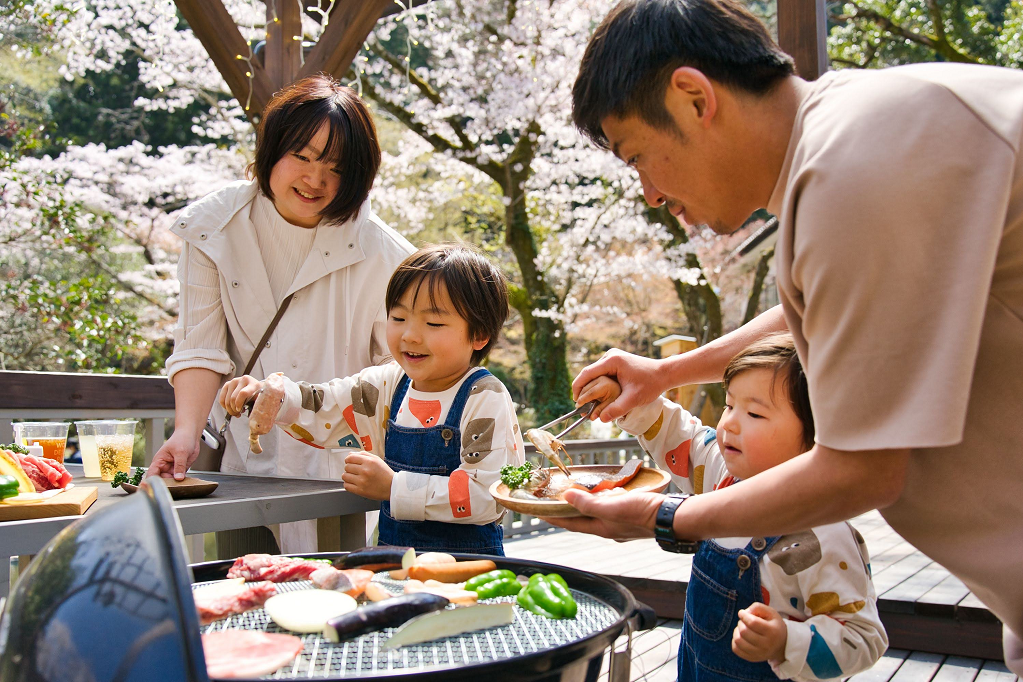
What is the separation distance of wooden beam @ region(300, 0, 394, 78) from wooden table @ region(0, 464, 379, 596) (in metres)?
2.24

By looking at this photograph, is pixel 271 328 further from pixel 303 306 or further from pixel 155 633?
pixel 155 633

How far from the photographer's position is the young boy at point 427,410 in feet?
6.84

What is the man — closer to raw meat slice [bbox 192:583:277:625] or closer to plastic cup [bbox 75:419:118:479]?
raw meat slice [bbox 192:583:277:625]

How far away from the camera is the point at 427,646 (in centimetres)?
114

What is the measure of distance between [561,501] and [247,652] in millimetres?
670

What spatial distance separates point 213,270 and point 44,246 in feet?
28.5

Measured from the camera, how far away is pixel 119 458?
92.9 inches

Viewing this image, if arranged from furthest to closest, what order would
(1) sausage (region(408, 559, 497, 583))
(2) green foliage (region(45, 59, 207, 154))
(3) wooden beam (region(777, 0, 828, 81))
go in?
(2) green foliage (region(45, 59, 207, 154))
(3) wooden beam (region(777, 0, 828, 81))
(1) sausage (region(408, 559, 497, 583))

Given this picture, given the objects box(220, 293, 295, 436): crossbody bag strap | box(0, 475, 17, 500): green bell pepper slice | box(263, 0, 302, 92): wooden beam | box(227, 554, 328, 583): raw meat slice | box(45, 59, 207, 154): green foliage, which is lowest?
box(227, 554, 328, 583): raw meat slice

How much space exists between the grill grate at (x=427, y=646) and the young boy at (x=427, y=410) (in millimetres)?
774

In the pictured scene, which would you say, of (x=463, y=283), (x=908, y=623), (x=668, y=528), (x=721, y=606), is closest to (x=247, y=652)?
(x=668, y=528)

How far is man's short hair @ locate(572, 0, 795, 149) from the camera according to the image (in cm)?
118

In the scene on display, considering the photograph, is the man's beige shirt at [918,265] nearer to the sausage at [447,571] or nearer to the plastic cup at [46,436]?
the sausage at [447,571]

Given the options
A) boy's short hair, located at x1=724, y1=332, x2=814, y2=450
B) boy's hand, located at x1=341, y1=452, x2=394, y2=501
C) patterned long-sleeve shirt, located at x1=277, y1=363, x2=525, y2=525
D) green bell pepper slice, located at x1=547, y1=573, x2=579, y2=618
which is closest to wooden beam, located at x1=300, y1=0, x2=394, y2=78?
patterned long-sleeve shirt, located at x1=277, y1=363, x2=525, y2=525
